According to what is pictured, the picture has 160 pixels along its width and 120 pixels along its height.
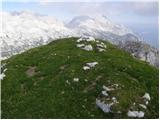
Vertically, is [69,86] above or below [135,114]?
above

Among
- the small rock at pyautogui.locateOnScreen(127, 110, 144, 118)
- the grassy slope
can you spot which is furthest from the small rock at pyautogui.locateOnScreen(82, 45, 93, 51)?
the small rock at pyautogui.locateOnScreen(127, 110, 144, 118)

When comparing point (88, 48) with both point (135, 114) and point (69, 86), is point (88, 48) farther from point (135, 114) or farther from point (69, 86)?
point (135, 114)

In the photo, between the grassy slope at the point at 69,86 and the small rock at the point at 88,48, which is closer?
the grassy slope at the point at 69,86

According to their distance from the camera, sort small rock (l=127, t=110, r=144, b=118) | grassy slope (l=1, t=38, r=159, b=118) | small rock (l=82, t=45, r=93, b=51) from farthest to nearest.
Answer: small rock (l=82, t=45, r=93, b=51) → grassy slope (l=1, t=38, r=159, b=118) → small rock (l=127, t=110, r=144, b=118)

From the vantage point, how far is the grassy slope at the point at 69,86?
29.2 m

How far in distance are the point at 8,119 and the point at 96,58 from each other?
13.8 m

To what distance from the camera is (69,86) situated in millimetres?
32531

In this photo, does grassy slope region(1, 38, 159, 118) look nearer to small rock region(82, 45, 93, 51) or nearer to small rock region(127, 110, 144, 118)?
small rock region(127, 110, 144, 118)

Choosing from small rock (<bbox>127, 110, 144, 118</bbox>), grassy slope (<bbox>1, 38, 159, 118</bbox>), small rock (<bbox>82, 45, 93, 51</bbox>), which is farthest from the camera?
small rock (<bbox>82, 45, 93, 51</bbox>)

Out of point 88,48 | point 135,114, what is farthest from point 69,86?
point 88,48

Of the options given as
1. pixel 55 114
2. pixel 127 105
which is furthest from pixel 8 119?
pixel 127 105

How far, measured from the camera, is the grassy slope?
2920 cm

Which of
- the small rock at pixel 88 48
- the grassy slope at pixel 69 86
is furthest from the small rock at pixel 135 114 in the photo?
the small rock at pixel 88 48

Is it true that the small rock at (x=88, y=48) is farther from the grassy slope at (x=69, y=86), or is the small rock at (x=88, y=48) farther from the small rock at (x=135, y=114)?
the small rock at (x=135, y=114)
